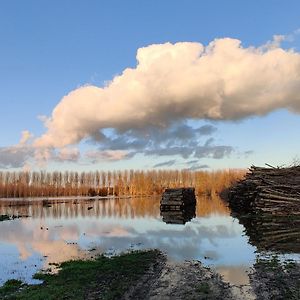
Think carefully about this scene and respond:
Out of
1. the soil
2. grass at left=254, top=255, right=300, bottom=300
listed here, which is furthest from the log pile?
the soil

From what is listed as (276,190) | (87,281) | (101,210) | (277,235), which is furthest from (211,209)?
(87,281)

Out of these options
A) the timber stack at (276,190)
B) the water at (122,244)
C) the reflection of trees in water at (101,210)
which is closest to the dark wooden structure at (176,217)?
the reflection of trees in water at (101,210)

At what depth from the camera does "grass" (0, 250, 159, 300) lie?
1038cm

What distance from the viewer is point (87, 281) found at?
39.1 feet

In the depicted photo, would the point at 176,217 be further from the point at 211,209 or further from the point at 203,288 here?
the point at 203,288

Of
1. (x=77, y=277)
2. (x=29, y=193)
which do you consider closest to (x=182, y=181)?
(x=29, y=193)

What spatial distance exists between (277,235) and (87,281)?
11713 millimetres

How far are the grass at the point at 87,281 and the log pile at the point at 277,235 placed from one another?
210 inches

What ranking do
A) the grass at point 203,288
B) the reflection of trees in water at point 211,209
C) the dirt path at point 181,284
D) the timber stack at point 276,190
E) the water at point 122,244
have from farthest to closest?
the reflection of trees in water at point 211,209 → the timber stack at point 276,190 → the water at point 122,244 → the grass at point 203,288 → the dirt path at point 181,284

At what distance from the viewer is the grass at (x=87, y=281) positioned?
34.1 ft

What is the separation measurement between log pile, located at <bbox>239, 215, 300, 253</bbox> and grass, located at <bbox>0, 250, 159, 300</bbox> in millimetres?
5327

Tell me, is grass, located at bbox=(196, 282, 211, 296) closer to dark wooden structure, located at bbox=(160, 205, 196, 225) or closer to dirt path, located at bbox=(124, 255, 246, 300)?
dirt path, located at bbox=(124, 255, 246, 300)

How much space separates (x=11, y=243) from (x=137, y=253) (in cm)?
768

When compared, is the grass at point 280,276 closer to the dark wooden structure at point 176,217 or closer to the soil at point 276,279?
the soil at point 276,279
